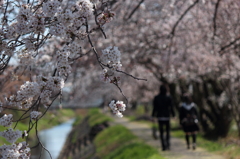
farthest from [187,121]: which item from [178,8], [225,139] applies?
[225,139]

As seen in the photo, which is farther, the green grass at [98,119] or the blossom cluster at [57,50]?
the green grass at [98,119]

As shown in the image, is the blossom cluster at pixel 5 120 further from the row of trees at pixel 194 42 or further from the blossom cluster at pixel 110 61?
the row of trees at pixel 194 42

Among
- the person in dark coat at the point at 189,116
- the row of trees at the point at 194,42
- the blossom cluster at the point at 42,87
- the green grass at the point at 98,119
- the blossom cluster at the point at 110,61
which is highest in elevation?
the row of trees at the point at 194,42

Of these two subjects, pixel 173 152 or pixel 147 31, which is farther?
pixel 147 31

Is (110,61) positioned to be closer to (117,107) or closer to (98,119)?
(117,107)

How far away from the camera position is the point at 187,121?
9297 millimetres

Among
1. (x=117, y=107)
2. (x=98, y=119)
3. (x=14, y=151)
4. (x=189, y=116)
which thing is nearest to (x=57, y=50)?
(x=117, y=107)

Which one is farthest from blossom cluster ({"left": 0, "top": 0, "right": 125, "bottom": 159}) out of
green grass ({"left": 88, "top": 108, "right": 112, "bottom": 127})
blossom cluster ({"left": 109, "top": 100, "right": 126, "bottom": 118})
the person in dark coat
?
green grass ({"left": 88, "top": 108, "right": 112, "bottom": 127})

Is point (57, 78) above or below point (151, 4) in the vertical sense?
below

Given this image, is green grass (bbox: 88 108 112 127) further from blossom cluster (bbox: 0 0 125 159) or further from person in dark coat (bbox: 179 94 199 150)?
blossom cluster (bbox: 0 0 125 159)

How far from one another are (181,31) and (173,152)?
12.0 feet

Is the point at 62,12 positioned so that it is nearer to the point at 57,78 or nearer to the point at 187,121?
the point at 57,78

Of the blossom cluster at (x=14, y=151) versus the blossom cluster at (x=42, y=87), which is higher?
the blossom cluster at (x=42, y=87)

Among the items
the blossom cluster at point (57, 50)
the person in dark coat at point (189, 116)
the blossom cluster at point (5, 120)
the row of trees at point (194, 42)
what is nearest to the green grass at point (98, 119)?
the row of trees at point (194, 42)
